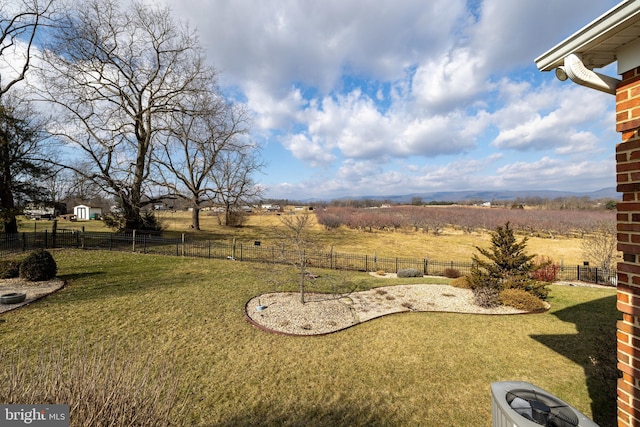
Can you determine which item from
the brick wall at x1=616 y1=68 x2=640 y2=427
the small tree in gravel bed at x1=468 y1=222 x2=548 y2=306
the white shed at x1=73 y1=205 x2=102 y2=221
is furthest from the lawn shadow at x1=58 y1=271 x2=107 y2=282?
the white shed at x1=73 y1=205 x2=102 y2=221

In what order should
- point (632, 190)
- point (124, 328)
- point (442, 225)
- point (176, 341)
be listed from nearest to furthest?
1. point (632, 190)
2. point (176, 341)
3. point (124, 328)
4. point (442, 225)

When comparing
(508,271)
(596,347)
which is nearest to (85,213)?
(508,271)

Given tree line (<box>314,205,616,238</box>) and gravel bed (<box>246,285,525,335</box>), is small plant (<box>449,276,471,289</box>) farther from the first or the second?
tree line (<box>314,205,616,238</box>)

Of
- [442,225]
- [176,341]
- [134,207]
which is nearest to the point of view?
[176,341]

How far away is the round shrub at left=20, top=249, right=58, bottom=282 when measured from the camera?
10.4 meters

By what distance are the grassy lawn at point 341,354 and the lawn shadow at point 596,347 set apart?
0.03 metres

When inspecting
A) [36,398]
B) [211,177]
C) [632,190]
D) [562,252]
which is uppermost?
[211,177]

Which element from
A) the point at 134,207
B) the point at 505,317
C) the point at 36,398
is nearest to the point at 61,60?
the point at 134,207

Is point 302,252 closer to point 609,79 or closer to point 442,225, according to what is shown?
point 609,79

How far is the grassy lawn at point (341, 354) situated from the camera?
426 cm

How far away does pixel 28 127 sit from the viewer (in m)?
18.2

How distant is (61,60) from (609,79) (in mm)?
27078

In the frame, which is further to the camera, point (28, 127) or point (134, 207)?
point (134, 207)

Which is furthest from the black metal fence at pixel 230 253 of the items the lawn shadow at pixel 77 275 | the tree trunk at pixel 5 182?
the lawn shadow at pixel 77 275
